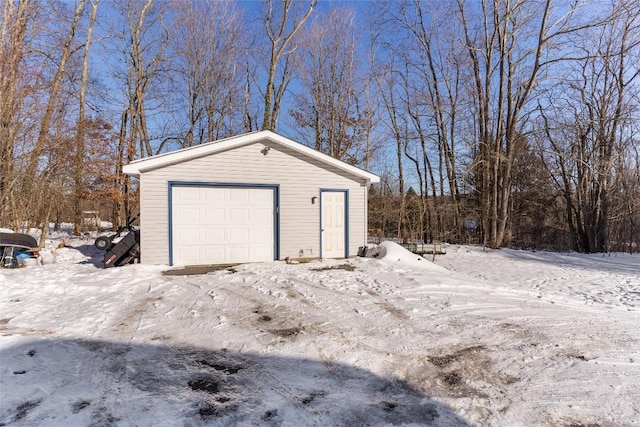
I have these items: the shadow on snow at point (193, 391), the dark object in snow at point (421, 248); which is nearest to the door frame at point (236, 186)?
the dark object in snow at point (421, 248)

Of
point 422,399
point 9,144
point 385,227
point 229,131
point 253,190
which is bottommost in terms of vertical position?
point 422,399

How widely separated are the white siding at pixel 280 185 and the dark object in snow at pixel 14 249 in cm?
291

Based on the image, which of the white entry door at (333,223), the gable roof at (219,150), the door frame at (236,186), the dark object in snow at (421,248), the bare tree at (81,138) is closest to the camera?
the gable roof at (219,150)

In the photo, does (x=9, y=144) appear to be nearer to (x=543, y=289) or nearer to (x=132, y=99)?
(x=132, y=99)

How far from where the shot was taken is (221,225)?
816cm

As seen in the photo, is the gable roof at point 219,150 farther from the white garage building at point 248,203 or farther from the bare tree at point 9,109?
the bare tree at point 9,109

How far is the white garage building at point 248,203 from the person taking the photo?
7613 mm

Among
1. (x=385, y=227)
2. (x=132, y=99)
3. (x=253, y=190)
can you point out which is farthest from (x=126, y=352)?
(x=132, y=99)

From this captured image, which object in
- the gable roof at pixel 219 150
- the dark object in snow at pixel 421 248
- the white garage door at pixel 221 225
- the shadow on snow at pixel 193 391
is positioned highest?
the gable roof at pixel 219 150

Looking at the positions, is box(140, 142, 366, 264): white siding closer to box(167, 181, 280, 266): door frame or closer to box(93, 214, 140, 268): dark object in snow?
box(167, 181, 280, 266): door frame

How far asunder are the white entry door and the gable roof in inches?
33.5

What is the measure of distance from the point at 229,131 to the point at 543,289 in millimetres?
17881

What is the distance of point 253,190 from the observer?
332 inches

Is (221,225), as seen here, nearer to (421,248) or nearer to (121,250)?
(121,250)
